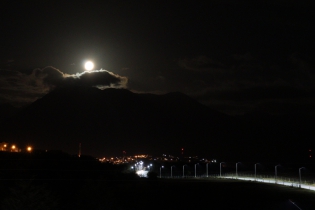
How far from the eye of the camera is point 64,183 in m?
52.1

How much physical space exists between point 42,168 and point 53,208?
38.8m

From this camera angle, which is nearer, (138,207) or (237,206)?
(138,207)

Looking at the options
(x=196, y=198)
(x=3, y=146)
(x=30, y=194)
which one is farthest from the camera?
(x=3, y=146)

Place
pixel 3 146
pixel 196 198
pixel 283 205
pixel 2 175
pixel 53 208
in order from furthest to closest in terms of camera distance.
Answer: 1. pixel 3 146
2. pixel 2 175
3. pixel 196 198
4. pixel 283 205
5. pixel 53 208

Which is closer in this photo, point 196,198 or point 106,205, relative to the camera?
point 106,205

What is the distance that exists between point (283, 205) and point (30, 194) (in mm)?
22103

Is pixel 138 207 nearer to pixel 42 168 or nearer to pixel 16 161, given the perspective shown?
pixel 42 168

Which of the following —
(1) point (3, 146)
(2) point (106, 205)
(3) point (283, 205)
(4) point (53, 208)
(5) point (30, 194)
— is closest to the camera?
(5) point (30, 194)

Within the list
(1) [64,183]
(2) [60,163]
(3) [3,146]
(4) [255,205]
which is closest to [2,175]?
(1) [64,183]

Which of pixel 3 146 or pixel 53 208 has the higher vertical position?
pixel 3 146

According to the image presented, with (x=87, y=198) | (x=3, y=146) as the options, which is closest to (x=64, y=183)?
(x=87, y=198)

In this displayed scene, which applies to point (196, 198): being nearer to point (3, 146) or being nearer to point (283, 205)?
point (283, 205)

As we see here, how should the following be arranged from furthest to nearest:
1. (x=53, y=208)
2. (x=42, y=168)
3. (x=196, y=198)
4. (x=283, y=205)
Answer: (x=42, y=168), (x=196, y=198), (x=283, y=205), (x=53, y=208)

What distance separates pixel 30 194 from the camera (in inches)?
949
